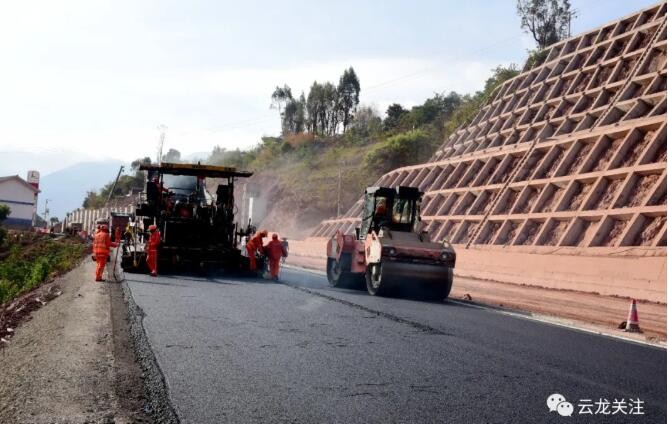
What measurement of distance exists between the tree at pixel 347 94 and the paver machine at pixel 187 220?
69.2 m

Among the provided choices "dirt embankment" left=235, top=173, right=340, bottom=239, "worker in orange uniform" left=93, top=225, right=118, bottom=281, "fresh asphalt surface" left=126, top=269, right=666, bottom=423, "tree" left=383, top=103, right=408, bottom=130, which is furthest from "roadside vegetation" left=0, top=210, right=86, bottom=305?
"tree" left=383, top=103, right=408, bottom=130

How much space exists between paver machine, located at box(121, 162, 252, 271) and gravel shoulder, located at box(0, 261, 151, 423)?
6886mm

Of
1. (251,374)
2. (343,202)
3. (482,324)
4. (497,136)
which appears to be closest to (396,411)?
(251,374)

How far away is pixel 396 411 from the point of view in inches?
211

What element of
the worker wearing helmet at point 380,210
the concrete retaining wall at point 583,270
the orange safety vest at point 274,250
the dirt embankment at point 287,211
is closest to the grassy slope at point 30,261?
the orange safety vest at point 274,250

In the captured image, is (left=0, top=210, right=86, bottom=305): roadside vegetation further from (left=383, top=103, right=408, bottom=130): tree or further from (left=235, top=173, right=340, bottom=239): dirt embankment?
(left=383, top=103, right=408, bottom=130): tree

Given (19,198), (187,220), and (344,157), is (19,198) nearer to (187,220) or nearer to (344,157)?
(344,157)

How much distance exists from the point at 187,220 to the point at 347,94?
7096 cm

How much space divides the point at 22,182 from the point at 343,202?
5350 centimetres

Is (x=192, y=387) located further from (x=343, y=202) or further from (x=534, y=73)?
(x=343, y=202)

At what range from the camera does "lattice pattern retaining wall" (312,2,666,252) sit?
68.5ft

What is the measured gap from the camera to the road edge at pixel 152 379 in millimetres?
5095

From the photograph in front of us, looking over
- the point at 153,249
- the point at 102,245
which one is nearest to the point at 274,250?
the point at 153,249

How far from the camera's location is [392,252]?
14.1 metres
